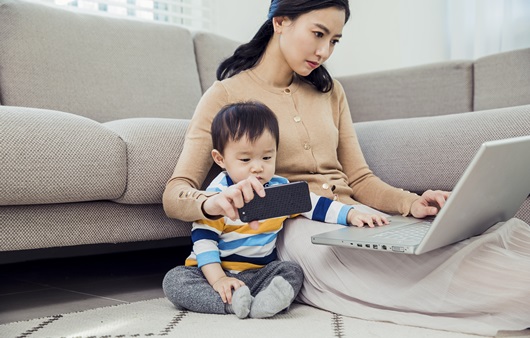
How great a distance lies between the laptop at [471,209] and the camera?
821mm

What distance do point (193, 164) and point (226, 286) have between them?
284mm

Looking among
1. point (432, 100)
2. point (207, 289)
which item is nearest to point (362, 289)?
point (207, 289)

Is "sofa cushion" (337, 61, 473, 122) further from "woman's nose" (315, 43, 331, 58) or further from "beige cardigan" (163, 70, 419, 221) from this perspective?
"woman's nose" (315, 43, 331, 58)

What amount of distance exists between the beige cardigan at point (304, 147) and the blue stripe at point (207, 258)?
0.10 metres

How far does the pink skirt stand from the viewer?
0.93 m

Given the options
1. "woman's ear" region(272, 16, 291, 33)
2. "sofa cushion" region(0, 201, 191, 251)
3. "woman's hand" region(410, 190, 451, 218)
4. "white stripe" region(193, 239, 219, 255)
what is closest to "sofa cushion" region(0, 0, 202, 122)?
"sofa cushion" region(0, 201, 191, 251)

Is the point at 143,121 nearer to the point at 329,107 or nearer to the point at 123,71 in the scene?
the point at 329,107

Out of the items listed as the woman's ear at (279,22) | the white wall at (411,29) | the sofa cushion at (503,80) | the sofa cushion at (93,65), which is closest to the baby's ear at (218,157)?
the woman's ear at (279,22)

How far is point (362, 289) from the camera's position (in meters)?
1.08

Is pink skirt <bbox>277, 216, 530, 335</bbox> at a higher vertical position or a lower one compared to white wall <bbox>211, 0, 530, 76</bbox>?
lower

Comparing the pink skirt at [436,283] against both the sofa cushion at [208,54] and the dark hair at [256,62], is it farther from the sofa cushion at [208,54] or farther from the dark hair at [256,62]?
the sofa cushion at [208,54]

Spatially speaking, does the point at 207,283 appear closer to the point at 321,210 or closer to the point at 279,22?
the point at 321,210

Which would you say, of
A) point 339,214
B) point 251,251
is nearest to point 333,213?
point 339,214

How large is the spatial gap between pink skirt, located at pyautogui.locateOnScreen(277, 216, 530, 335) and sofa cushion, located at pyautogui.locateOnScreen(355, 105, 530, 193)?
0.31m
